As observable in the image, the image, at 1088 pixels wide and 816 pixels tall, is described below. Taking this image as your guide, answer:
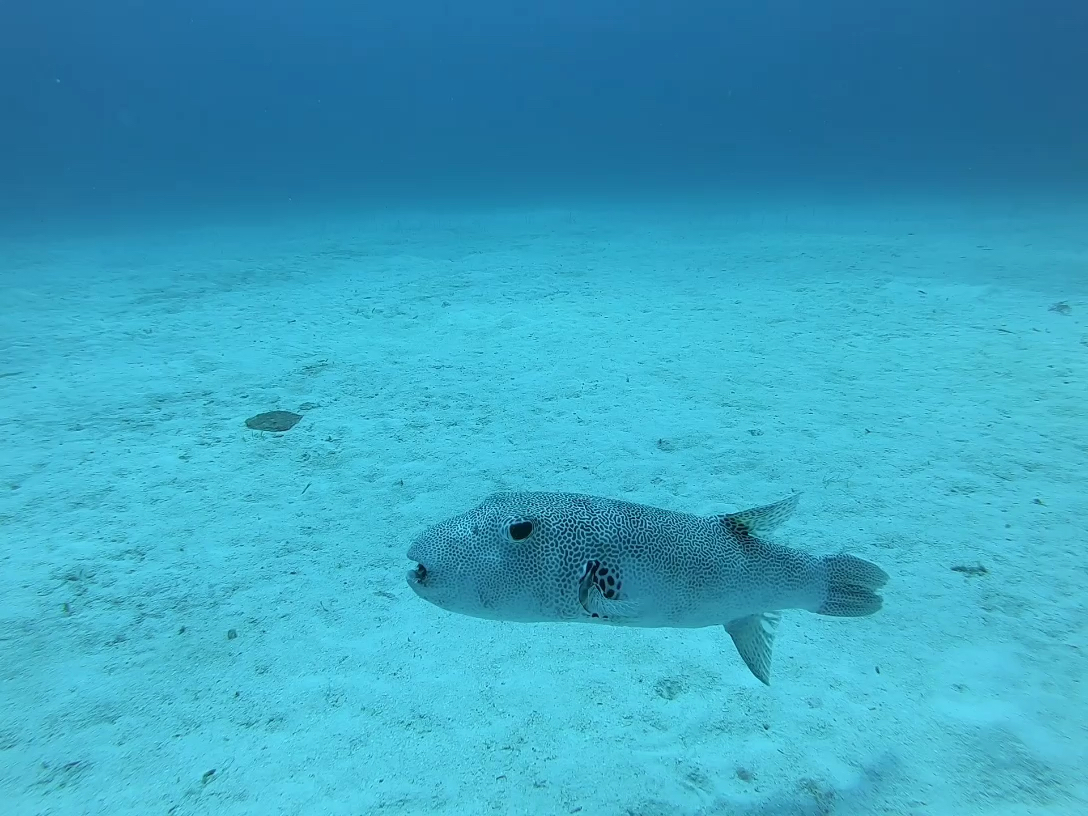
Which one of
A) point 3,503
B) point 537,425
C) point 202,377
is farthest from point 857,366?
point 3,503

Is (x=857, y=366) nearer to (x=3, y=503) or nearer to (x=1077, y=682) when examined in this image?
(x=1077, y=682)

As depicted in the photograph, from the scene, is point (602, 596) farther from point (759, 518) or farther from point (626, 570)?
point (759, 518)

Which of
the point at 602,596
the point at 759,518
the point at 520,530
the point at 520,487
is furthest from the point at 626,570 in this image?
the point at 520,487

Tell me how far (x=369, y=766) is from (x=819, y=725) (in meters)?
2.43

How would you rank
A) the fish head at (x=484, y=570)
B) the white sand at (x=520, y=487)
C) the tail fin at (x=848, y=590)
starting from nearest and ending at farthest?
the fish head at (x=484, y=570), the tail fin at (x=848, y=590), the white sand at (x=520, y=487)

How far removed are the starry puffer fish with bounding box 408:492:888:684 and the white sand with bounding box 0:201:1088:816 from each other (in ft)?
2.94

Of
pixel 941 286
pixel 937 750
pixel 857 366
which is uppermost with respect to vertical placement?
pixel 941 286

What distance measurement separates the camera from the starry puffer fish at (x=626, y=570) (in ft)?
7.88

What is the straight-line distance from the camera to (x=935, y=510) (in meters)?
4.79

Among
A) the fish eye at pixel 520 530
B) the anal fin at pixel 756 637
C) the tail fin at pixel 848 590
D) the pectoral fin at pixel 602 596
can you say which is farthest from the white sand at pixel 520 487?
the fish eye at pixel 520 530

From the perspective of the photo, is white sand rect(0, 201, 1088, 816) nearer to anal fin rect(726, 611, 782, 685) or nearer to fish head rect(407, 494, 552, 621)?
anal fin rect(726, 611, 782, 685)

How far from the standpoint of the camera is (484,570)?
7.82 ft

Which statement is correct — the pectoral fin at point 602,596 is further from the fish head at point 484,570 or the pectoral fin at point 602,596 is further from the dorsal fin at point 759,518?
the dorsal fin at point 759,518

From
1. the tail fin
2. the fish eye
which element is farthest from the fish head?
the tail fin
